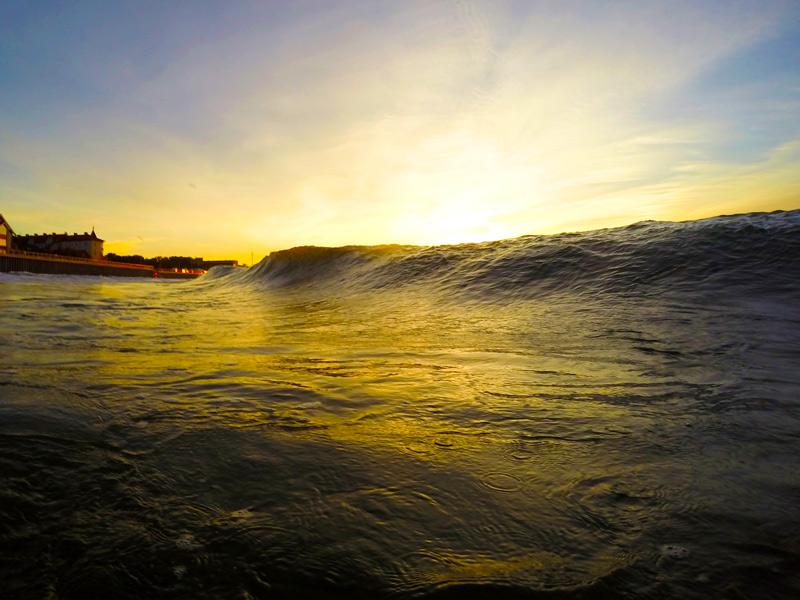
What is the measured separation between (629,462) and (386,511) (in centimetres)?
116

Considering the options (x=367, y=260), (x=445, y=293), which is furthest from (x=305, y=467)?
(x=367, y=260)

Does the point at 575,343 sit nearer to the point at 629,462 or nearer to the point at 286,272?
the point at 629,462

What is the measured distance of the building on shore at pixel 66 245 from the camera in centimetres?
5169

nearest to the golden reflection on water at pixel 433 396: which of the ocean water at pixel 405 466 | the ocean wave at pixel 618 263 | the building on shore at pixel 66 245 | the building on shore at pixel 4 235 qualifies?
the ocean water at pixel 405 466

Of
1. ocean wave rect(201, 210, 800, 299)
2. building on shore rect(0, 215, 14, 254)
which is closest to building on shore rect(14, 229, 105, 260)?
building on shore rect(0, 215, 14, 254)

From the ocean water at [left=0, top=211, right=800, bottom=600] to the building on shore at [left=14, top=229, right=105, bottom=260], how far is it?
5729 cm

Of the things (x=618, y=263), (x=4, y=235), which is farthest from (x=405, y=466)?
(x=4, y=235)

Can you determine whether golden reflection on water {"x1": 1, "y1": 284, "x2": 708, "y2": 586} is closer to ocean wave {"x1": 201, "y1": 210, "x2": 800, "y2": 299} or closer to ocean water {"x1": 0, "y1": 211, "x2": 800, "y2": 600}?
ocean water {"x1": 0, "y1": 211, "x2": 800, "y2": 600}

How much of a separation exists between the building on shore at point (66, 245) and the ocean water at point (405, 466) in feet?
188

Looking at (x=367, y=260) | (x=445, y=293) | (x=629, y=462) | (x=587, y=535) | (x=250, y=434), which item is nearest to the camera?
(x=587, y=535)

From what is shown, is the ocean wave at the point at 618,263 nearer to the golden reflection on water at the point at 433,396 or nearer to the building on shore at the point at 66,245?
the golden reflection on water at the point at 433,396

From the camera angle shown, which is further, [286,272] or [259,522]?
[286,272]

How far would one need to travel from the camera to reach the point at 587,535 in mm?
1458

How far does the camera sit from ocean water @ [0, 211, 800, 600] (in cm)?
126
